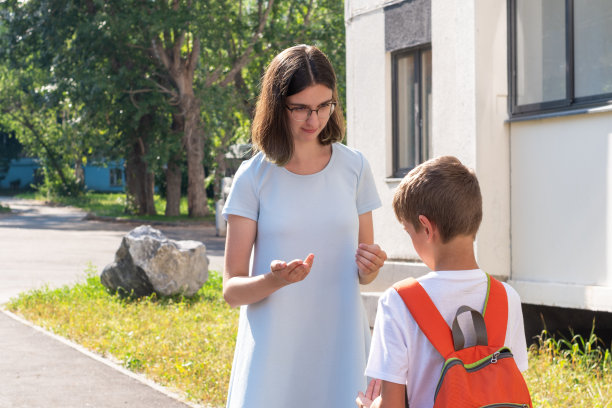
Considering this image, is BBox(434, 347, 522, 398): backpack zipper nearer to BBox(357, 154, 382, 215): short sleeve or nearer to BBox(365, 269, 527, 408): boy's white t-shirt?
BBox(365, 269, 527, 408): boy's white t-shirt

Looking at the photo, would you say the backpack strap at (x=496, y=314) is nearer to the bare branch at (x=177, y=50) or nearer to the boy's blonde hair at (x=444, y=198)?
the boy's blonde hair at (x=444, y=198)

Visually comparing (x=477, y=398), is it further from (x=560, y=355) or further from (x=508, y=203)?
(x=508, y=203)

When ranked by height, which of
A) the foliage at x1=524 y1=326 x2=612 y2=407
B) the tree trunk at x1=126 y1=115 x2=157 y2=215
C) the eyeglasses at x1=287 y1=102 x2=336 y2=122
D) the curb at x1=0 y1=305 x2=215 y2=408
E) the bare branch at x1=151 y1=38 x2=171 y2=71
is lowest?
the curb at x1=0 y1=305 x2=215 y2=408

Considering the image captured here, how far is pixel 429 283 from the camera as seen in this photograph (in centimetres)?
216

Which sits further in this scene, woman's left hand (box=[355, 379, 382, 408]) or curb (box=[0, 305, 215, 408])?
curb (box=[0, 305, 215, 408])

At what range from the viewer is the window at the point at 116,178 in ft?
244

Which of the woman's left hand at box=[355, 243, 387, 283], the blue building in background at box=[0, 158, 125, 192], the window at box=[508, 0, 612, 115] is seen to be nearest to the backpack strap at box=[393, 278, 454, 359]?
the woman's left hand at box=[355, 243, 387, 283]

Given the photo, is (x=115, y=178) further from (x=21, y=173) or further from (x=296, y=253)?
(x=296, y=253)

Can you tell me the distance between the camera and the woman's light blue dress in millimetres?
2789

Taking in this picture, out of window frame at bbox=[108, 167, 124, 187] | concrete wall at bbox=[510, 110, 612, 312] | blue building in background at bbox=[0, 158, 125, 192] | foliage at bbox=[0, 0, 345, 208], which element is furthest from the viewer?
window frame at bbox=[108, 167, 124, 187]

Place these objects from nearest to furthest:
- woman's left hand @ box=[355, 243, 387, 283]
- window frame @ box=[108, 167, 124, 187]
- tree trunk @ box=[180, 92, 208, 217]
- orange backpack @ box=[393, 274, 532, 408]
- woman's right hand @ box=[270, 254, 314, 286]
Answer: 1. orange backpack @ box=[393, 274, 532, 408]
2. woman's right hand @ box=[270, 254, 314, 286]
3. woman's left hand @ box=[355, 243, 387, 283]
4. tree trunk @ box=[180, 92, 208, 217]
5. window frame @ box=[108, 167, 124, 187]

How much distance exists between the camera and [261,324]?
281 cm

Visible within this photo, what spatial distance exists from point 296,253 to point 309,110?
1.54 ft

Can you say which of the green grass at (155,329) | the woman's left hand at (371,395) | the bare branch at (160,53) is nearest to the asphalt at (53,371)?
the green grass at (155,329)
